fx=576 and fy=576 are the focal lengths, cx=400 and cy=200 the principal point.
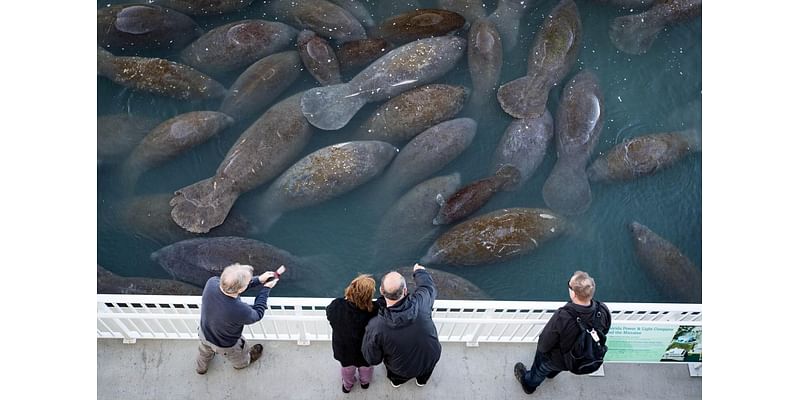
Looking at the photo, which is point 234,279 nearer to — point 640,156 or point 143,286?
point 143,286

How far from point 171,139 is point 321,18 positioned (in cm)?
227

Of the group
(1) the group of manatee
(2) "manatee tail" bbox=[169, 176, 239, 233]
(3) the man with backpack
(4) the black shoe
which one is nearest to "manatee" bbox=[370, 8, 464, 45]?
(1) the group of manatee

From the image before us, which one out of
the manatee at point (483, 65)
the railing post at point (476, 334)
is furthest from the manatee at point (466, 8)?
the railing post at point (476, 334)

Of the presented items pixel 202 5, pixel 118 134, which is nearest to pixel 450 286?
pixel 118 134

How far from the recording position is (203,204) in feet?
20.0

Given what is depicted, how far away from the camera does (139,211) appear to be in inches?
240

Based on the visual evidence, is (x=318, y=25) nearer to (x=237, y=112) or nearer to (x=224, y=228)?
(x=237, y=112)

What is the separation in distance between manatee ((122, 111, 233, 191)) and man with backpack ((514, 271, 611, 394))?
14.5ft

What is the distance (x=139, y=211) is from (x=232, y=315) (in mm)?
3011

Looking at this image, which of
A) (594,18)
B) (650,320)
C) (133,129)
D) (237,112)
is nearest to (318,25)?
(237,112)

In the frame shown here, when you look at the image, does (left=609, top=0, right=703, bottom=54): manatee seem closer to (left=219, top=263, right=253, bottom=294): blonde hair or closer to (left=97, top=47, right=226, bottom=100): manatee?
(left=97, top=47, right=226, bottom=100): manatee

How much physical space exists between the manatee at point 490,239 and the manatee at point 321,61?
230 centimetres

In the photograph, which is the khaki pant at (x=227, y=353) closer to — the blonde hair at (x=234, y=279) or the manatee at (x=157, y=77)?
the blonde hair at (x=234, y=279)

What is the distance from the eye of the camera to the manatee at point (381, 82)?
21.1 feet
